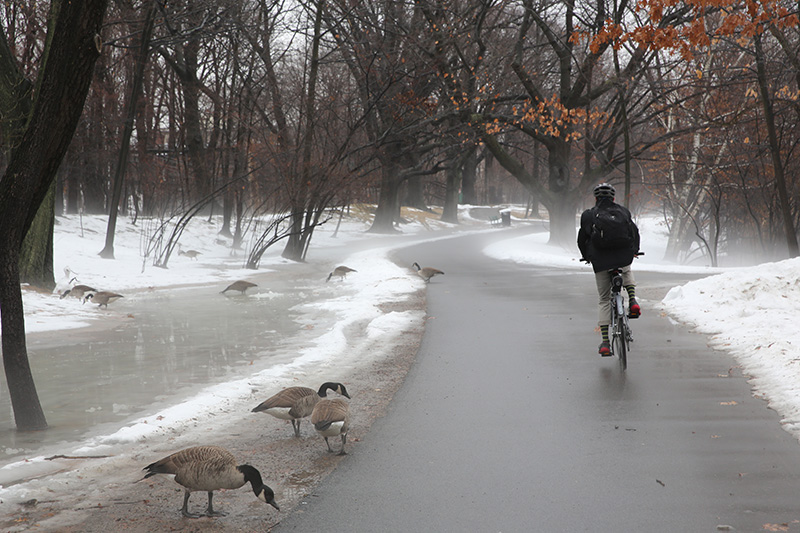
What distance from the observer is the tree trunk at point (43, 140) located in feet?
20.1

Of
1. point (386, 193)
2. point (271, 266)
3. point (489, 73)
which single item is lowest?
point (271, 266)

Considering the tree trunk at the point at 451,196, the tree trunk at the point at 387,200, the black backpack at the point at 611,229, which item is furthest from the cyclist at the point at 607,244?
the tree trunk at the point at 451,196

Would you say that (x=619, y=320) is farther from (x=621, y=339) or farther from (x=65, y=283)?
(x=65, y=283)

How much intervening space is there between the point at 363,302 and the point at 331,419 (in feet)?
31.3

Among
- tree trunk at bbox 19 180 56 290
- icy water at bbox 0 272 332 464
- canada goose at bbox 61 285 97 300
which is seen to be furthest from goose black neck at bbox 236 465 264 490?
tree trunk at bbox 19 180 56 290

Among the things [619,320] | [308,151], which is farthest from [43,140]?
[308,151]

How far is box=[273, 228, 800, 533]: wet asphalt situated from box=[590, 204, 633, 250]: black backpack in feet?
5.00

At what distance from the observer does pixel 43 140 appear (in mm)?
6156

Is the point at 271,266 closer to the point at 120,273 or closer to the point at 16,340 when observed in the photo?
the point at 120,273

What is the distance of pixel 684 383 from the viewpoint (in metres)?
7.54

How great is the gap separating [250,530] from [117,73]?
3375 cm

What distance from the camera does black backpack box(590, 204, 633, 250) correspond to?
820 cm

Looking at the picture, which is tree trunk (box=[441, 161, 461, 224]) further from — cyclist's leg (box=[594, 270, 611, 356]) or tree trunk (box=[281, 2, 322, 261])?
cyclist's leg (box=[594, 270, 611, 356])

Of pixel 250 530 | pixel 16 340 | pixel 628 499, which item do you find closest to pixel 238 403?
pixel 16 340
